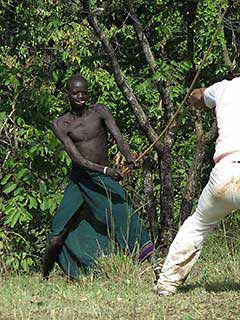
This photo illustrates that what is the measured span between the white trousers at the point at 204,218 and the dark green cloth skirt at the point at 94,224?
4.62 feet

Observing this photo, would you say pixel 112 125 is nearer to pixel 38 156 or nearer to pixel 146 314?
pixel 38 156

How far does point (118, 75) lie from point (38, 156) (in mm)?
1211

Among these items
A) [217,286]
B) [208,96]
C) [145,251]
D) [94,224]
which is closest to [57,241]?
[94,224]

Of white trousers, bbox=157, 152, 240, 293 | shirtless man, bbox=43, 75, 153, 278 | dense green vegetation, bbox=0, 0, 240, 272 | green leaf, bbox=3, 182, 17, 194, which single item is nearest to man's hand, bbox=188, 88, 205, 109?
white trousers, bbox=157, 152, 240, 293

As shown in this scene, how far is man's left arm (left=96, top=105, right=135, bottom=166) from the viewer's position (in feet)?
23.8

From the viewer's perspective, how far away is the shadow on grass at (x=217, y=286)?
604 cm

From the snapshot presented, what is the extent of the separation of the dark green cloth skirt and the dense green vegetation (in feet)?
3.15

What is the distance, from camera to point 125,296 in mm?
6000

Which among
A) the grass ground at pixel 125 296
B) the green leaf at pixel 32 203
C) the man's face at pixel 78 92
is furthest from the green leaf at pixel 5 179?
the man's face at pixel 78 92

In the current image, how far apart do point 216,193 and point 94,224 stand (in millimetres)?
2335

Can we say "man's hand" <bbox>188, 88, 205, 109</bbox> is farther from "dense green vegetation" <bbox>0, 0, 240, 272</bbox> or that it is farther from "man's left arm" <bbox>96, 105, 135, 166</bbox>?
"dense green vegetation" <bbox>0, 0, 240, 272</bbox>

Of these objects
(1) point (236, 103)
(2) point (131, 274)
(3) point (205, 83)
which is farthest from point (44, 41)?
(1) point (236, 103)

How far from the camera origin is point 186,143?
1134 cm

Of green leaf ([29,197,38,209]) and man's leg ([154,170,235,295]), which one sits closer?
man's leg ([154,170,235,295])
